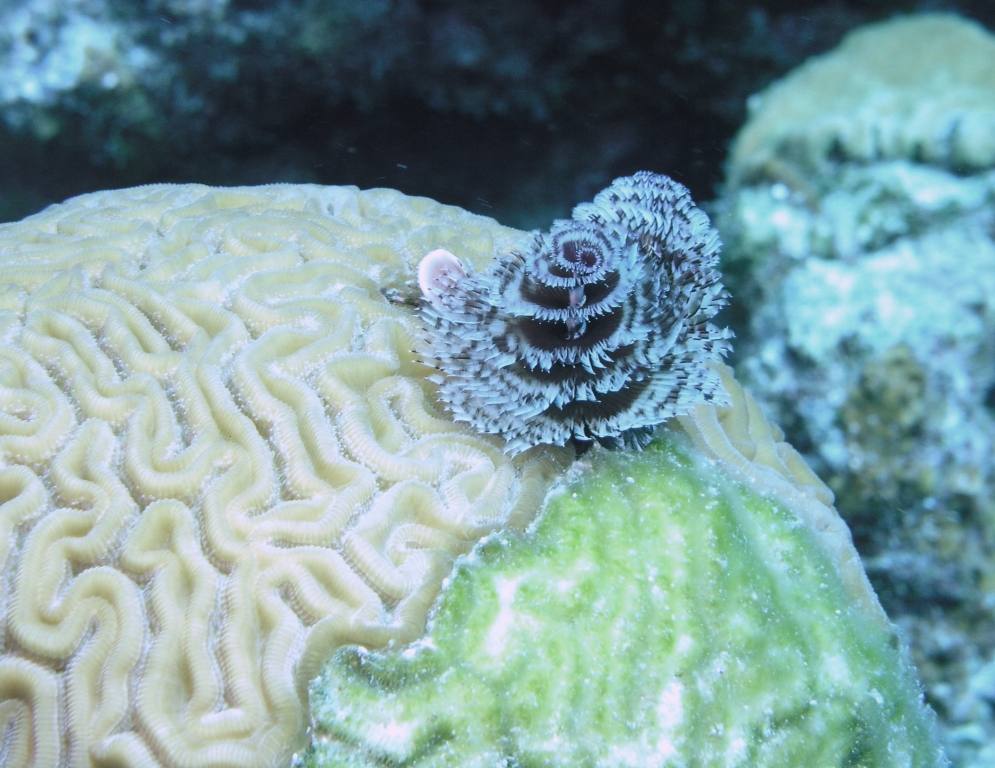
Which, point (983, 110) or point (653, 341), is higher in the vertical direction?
point (983, 110)

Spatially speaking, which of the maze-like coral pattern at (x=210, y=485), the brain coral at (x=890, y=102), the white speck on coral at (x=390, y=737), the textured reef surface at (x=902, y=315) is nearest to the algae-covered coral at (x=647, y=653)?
the white speck on coral at (x=390, y=737)

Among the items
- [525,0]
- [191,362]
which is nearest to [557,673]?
[191,362]

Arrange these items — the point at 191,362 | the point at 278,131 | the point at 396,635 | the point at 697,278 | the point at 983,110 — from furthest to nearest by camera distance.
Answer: the point at 278,131 → the point at 983,110 → the point at 191,362 → the point at 697,278 → the point at 396,635

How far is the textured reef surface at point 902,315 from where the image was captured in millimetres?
3934

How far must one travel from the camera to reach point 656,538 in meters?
2.42

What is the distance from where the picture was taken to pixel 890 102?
13.6ft

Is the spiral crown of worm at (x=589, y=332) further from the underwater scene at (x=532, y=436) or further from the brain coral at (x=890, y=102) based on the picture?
the brain coral at (x=890, y=102)

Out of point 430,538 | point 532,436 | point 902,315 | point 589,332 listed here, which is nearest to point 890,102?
point 902,315

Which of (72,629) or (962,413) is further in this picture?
(962,413)

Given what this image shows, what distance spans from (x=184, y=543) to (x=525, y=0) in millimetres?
4413

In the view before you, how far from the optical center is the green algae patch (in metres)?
2.00

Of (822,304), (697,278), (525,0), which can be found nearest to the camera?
(697,278)

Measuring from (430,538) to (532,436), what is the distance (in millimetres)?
513

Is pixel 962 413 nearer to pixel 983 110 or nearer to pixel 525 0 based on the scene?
pixel 983 110
